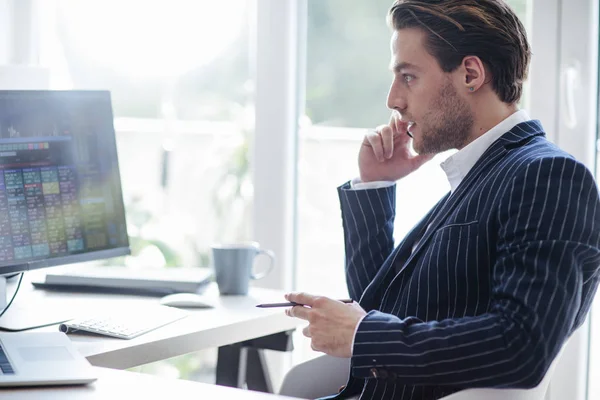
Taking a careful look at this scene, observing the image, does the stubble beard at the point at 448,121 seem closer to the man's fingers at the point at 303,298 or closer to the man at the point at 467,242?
Answer: the man at the point at 467,242

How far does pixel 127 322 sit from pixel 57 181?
0.34m

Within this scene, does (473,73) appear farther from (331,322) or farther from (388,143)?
(331,322)

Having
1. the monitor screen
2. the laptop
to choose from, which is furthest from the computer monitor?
the laptop

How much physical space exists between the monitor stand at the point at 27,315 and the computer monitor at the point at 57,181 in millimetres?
35

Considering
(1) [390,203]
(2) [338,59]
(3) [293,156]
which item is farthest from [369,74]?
(1) [390,203]

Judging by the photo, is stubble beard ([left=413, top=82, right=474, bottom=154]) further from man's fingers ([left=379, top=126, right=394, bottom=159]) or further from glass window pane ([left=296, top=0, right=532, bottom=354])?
glass window pane ([left=296, top=0, right=532, bottom=354])

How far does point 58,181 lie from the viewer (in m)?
1.64

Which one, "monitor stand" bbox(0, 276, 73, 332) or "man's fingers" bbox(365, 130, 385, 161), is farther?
"man's fingers" bbox(365, 130, 385, 161)

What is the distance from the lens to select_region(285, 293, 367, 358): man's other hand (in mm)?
1255

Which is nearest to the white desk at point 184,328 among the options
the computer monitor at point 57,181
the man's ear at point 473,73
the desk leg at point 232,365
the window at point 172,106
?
the desk leg at point 232,365

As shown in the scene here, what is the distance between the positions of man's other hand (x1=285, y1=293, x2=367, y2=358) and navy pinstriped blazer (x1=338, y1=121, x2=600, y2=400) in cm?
5

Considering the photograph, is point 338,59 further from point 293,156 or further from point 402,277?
point 402,277

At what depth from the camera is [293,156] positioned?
2.47 m

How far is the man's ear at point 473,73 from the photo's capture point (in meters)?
1.44
